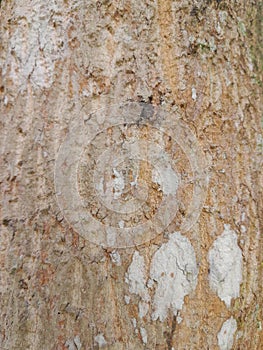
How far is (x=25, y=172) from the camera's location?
1.21 metres

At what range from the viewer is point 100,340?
1228 millimetres

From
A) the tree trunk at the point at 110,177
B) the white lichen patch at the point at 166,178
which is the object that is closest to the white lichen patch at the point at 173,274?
the tree trunk at the point at 110,177

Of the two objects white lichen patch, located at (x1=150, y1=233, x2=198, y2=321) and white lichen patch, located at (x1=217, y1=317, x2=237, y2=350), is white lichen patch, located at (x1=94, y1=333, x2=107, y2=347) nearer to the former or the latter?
white lichen patch, located at (x1=150, y1=233, x2=198, y2=321)

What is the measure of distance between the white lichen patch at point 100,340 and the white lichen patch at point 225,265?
0.30 m

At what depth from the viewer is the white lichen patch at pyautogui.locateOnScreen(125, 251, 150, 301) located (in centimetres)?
122

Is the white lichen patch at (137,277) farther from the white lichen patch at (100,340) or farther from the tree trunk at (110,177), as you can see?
the white lichen patch at (100,340)

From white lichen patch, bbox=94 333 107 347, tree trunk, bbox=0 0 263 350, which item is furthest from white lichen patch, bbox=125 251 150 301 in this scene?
white lichen patch, bbox=94 333 107 347

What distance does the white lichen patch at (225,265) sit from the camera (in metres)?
1.26

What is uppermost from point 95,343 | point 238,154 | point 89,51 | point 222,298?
point 89,51

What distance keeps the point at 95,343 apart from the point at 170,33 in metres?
0.78

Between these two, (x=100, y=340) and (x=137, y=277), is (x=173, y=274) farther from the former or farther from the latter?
(x=100, y=340)

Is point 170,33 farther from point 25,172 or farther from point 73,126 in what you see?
point 25,172

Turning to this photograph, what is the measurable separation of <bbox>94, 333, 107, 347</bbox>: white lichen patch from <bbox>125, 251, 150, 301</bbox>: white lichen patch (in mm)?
133

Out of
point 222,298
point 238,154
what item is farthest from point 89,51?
point 222,298
